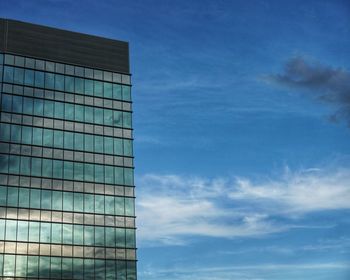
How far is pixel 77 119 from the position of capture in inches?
3629

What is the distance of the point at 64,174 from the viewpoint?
288ft

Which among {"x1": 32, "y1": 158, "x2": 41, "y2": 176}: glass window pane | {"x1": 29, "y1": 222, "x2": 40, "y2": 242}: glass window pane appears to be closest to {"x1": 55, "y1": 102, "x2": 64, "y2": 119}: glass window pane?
{"x1": 32, "y1": 158, "x2": 41, "y2": 176}: glass window pane

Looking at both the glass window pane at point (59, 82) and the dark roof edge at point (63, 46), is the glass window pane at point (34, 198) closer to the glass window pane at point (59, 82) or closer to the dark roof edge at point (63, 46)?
the glass window pane at point (59, 82)

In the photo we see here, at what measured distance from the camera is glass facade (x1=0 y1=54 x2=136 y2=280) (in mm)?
82562

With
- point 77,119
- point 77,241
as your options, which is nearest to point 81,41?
point 77,119

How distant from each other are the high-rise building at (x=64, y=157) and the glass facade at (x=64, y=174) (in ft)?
0.45

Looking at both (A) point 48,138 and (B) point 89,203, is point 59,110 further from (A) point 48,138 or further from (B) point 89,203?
(B) point 89,203

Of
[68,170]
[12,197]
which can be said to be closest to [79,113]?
[68,170]

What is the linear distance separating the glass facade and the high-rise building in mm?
136

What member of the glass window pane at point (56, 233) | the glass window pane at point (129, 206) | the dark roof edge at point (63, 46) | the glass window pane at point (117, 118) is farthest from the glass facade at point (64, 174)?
the dark roof edge at point (63, 46)

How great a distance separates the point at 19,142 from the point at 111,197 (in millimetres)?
15029

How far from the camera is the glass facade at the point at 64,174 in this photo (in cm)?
8256

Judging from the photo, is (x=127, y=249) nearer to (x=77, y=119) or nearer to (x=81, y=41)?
(x=77, y=119)

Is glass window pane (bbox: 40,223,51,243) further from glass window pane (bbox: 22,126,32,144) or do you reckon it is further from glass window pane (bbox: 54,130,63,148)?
glass window pane (bbox: 22,126,32,144)
